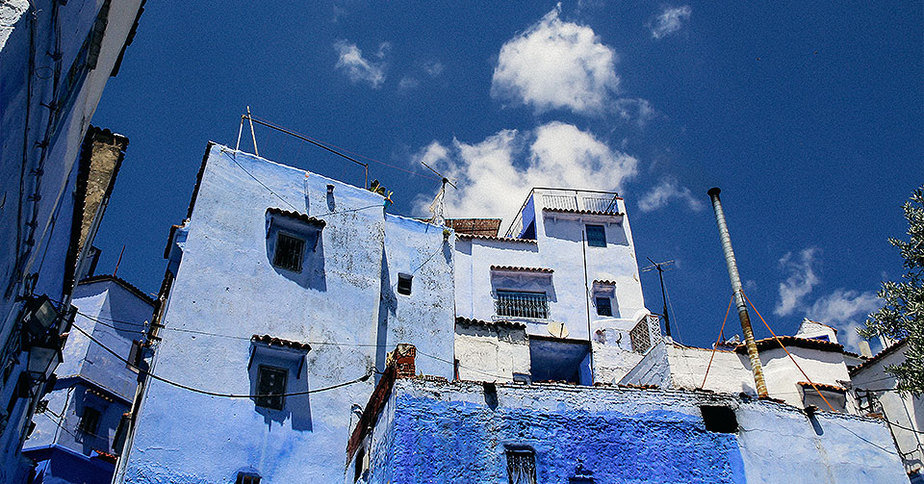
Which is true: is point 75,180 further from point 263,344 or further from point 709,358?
point 709,358

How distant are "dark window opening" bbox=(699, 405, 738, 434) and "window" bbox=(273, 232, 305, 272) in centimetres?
1363

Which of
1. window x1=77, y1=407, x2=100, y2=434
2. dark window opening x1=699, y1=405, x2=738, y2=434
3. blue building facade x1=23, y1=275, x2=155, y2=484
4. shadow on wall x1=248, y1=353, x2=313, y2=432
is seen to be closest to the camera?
dark window opening x1=699, y1=405, x2=738, y2=434

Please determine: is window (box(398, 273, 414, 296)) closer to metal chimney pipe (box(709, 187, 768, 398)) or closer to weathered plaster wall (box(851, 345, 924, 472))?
metal chimney pipe (box(709, 187, 768, 398))

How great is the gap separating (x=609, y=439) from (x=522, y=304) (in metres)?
16.6

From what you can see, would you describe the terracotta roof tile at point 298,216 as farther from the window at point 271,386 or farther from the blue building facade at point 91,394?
the blue building facade at point 91,394

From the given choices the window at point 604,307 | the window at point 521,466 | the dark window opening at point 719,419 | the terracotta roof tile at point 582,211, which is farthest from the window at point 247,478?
the terracotta roof tile at point 582,211

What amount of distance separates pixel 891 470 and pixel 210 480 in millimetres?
17555

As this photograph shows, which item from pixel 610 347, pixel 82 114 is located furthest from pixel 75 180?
pixel 610 347

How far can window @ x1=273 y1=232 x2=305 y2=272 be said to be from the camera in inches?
860

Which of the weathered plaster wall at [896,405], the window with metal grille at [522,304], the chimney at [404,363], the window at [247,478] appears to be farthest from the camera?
the window with metal grille at [522,304]

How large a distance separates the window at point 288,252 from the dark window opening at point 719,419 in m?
13.6

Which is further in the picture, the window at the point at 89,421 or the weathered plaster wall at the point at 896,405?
the window at the point at 89,421

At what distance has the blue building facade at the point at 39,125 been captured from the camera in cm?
686

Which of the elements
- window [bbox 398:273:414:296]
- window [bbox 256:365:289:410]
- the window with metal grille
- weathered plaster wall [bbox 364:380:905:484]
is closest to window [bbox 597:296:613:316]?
the window with metal grille
